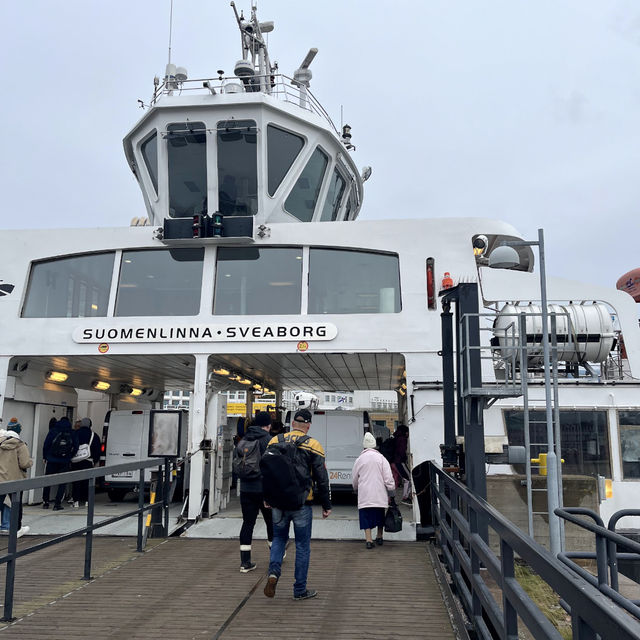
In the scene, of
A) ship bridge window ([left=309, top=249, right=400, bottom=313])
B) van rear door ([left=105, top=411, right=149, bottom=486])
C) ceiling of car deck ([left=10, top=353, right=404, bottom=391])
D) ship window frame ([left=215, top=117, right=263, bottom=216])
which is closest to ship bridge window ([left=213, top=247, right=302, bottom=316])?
ship bridge window ([left=309, top=249, right=400, bottom=313])

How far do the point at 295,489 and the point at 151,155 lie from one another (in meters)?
9.42

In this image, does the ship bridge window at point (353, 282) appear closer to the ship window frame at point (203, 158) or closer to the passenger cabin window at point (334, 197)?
the ship window frame at point (203, 158)

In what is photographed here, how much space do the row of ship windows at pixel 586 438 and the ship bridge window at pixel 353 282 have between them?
2.83 meters

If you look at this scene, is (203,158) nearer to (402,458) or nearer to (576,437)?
(402,458)

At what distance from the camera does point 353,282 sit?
1116cm

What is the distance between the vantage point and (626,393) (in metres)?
10.1

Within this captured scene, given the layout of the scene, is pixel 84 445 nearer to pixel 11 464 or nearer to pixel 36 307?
pixel 36 307

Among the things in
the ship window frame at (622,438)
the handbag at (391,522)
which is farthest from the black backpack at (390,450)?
the ship window frame at (622,438)

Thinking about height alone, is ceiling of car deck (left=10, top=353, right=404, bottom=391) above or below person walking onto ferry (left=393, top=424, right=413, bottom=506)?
above

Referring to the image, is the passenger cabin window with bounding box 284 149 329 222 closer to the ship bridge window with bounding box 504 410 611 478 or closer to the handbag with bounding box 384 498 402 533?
the ship bridge window with bounding box 504 410 611 478

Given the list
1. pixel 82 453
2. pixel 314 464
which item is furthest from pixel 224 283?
pixel 314 464

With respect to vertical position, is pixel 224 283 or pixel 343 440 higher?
pixel 224 283

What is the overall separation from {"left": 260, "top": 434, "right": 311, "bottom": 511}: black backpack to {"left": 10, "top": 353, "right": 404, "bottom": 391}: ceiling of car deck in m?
5.10

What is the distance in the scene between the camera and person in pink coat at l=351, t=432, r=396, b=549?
28.1 ft
